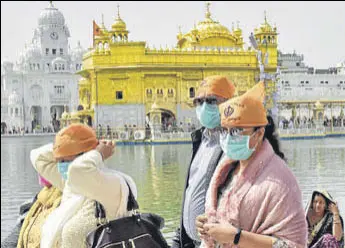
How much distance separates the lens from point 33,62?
51344 mm

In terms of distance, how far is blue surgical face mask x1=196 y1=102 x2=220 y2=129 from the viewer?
2770 millimetres

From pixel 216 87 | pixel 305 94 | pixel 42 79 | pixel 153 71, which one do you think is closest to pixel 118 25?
pixel 153 71

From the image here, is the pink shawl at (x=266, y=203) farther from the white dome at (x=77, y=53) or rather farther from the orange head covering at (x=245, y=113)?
the white dome at (x=77, y=53)

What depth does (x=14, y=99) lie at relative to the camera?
1873 inches

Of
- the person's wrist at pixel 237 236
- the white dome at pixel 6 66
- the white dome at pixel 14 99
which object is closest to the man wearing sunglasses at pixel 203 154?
the person's wrist at pixel 237 236

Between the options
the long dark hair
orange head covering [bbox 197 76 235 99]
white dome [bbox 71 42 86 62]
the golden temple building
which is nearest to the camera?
the long dark hair

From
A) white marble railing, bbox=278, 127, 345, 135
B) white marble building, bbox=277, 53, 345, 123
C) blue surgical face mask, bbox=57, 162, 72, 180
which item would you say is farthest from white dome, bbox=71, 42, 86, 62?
blue surgical face mask, bbox=57, 162, 72, 180

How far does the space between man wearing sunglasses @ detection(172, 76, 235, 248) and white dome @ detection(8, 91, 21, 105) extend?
4637 centimetres

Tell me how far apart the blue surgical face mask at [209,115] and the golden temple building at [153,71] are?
2579cm

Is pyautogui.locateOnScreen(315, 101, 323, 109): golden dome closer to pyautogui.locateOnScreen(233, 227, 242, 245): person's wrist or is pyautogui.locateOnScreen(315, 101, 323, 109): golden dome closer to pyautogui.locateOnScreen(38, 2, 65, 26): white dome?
pyautogui.locateOnScreen(233, 227, 242, 245): person's wrist

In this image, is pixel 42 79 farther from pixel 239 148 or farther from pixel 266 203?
pixel 266 203

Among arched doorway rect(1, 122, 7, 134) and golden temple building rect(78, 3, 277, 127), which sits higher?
golden temple building rect(78, 3, 277, 127)

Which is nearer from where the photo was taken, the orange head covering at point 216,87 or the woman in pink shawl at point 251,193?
the woman in pink shawl at point 251,193

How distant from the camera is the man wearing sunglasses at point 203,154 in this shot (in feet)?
8.83
